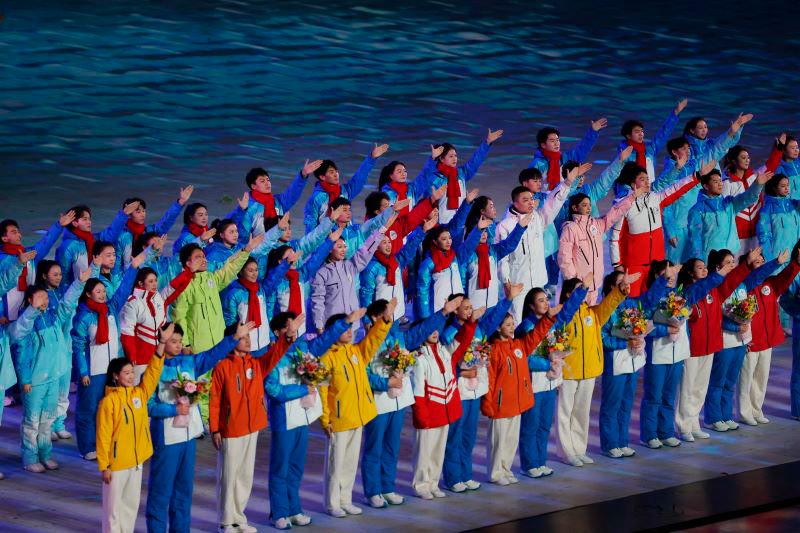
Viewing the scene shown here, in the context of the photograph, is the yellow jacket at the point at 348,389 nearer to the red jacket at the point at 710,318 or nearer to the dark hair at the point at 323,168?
the red jacket at the point at 710,318

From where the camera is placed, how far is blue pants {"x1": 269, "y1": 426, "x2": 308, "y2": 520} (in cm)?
1090

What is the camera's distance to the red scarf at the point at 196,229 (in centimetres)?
1328

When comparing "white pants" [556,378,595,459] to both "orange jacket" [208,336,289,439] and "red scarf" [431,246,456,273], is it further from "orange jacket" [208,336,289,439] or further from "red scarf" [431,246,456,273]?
"orange jacket" [208,336,289,439]

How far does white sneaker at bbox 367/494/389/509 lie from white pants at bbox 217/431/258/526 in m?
0.98

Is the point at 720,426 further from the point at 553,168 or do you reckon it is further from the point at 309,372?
the point at 309,372

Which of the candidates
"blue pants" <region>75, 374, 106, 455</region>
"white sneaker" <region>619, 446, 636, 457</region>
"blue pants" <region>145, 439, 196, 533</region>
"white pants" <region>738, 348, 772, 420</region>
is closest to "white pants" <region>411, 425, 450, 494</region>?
"white sneaker" <region>619, 446, 636, 457</region>

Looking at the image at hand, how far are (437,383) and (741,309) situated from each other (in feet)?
9.31

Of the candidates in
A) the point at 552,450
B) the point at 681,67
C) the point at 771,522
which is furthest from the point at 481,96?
the point at 771,522

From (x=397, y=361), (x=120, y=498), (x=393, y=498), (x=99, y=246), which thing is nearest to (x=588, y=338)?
(x=397, y=361)

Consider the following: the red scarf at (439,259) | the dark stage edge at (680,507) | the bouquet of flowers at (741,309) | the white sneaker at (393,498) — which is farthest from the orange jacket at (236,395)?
the bouquet of flowers at (741,309)

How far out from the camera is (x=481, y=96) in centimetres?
2352

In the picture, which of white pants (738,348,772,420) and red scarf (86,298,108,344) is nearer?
red scarf (86,298,108,344)

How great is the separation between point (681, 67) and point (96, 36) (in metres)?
8.99

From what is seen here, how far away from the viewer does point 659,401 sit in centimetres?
1277
